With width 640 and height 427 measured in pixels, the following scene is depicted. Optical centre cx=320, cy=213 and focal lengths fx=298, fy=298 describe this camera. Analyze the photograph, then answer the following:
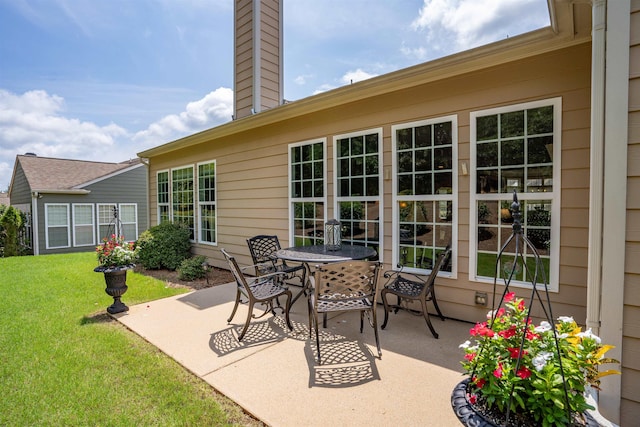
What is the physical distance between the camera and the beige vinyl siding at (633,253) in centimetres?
165

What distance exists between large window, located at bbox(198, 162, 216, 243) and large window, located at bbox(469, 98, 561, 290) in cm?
554

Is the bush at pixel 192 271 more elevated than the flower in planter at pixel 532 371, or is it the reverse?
the flower in planter at pixel 532 371

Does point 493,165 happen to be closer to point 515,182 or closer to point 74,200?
point 515,182

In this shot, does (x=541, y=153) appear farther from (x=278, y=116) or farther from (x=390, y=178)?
(x=278, y=116)

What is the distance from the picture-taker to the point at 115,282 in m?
3.84

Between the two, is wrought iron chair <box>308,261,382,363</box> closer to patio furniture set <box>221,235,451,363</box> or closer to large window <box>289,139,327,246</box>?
patio furniture set <box>221,235,451,363</box>

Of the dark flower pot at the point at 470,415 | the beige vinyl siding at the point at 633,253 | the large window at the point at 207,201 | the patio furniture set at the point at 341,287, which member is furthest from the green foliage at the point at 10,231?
the beige vinyl siding at the point at 633,253

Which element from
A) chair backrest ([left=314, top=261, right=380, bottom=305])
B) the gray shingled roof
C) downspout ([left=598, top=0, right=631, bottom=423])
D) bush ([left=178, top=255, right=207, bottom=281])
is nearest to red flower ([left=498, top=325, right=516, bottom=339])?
downspout ([left=598, top=0, right=631, bottom=423])

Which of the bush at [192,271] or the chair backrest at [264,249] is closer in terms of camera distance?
the chair backrest at [264,249]

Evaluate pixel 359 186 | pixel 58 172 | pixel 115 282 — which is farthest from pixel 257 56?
pixel 58 172

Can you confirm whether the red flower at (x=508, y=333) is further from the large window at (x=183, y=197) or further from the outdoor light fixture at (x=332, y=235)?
the large window at (x=183, y=197)

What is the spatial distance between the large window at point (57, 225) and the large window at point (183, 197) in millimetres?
8334

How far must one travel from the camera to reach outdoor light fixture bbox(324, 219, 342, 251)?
12.8 feet

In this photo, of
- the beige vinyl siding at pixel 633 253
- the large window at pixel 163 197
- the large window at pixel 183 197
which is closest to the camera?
the beige vinyl siding at pixel 633 253
